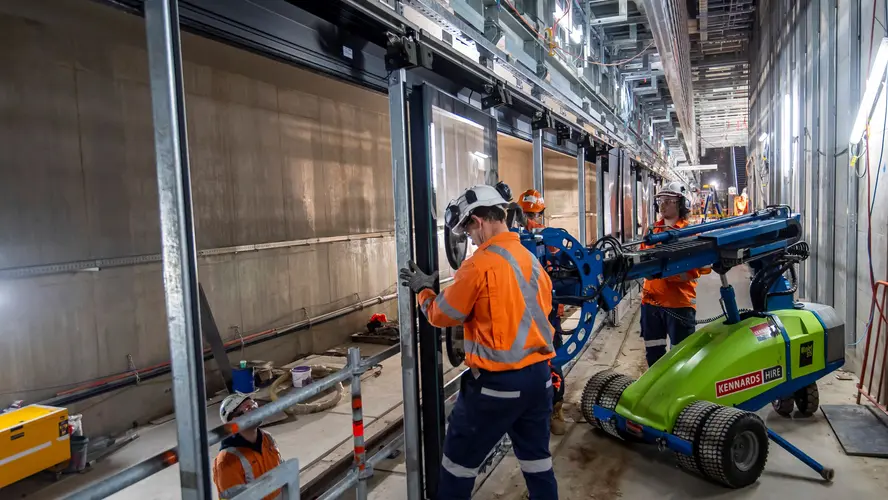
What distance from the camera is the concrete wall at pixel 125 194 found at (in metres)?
4.56

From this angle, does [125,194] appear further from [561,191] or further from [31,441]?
[561,191]

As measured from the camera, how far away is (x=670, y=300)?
471 centimetres

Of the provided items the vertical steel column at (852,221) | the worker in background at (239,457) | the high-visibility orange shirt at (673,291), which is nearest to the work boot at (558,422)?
the high-visibility orange shirt at (673,291)

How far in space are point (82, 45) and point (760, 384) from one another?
6.20 meters

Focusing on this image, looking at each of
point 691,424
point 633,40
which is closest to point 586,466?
point 691,424

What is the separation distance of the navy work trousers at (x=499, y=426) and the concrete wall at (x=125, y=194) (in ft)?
12.7

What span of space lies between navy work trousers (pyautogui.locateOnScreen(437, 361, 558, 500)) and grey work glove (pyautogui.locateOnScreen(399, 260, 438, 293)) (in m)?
0.47

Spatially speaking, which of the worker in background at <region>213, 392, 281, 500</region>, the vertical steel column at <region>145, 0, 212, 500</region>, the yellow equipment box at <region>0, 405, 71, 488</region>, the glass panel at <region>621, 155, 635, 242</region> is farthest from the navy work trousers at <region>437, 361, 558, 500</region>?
the glass panel at <region>621, 155, 635, 242</region>

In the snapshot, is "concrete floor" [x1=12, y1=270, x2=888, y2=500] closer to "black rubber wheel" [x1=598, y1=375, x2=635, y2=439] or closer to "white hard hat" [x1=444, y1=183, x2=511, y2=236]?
"black rubber wheel" [x1=598, y1=375, x2=635, y2=439]

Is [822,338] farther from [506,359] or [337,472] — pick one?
[337,472]

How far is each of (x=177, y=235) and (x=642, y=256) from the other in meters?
2.75

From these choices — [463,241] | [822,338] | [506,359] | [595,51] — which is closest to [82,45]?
[463,241]

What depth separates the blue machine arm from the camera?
323 cm

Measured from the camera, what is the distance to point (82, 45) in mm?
5020
